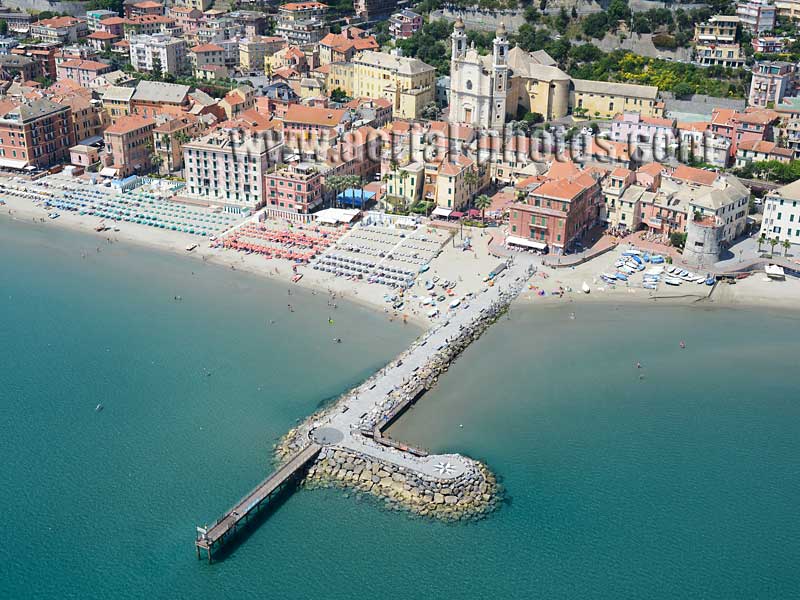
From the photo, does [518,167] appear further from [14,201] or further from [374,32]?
[374,32]

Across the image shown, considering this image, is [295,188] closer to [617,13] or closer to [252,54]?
[252,54]

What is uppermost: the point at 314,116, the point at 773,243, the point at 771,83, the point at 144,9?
the point at 144,9

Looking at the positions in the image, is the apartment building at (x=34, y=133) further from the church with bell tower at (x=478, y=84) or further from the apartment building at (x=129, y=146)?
the church with bell tower at (x=478, y=84)

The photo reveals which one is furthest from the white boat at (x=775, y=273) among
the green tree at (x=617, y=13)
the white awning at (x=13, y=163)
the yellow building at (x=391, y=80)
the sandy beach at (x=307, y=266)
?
the white awning at (x=13, y=163)

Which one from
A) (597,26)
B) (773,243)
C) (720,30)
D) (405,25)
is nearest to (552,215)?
(773,243)

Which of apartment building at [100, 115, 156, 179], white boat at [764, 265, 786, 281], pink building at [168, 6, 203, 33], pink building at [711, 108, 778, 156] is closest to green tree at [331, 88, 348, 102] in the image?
apartment building at [100, 115, 156, 179]

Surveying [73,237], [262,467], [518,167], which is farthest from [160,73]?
[262,467]
